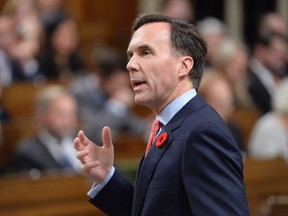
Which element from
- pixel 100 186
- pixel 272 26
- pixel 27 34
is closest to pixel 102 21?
pixel 272 26

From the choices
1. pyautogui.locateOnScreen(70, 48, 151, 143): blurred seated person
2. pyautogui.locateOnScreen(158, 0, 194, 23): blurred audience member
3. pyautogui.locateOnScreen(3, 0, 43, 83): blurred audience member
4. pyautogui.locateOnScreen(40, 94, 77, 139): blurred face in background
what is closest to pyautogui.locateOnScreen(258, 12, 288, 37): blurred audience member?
pyautogui.locateOnScreen(158, 0, 194, 23): blurred audience member

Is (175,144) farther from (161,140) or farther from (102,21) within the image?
(102,21)

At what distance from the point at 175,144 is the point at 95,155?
0.33m

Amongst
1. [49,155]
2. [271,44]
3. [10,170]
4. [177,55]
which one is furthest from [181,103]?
[271,44]

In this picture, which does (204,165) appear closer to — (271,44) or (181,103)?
(181,103)

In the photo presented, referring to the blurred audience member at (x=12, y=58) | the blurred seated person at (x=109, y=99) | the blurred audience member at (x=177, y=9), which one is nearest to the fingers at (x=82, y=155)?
the blurred seated person at (x=109, y=99)

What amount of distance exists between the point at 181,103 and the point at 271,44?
5.80 m

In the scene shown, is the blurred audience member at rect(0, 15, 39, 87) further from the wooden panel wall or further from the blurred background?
the wooden panel wall

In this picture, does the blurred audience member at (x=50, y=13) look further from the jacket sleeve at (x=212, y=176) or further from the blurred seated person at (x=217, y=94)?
the jacket sleeve at (x=212, y=176)

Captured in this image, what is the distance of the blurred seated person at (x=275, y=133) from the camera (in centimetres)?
562

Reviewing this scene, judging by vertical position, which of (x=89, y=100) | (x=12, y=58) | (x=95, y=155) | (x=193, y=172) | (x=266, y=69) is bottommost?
(x=266, y=69)

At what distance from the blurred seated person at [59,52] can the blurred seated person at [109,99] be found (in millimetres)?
193

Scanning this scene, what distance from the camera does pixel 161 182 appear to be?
86.1 inches

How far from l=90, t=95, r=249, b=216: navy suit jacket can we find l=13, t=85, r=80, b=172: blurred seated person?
2.81 metres
